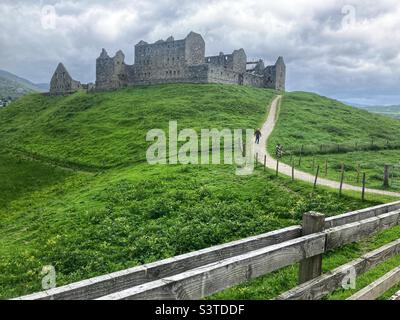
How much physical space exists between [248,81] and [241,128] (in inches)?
2712

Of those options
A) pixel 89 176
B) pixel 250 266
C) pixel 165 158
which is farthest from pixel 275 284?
pixel 89 176

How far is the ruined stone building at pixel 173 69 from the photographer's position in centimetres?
12200

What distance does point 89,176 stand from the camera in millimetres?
54188

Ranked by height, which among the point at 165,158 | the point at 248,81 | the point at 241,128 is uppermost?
the point at 248,81

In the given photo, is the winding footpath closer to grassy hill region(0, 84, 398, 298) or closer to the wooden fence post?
grassy hill region(0, 84, 398, 298)

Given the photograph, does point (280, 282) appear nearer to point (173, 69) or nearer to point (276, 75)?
point (173, 69)

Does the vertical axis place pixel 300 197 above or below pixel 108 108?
below

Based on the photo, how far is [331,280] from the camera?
738cm

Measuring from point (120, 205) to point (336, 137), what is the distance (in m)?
49.1

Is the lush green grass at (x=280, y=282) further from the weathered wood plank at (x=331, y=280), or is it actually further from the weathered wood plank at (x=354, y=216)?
the weathered wood plank at (x=331, y=280)

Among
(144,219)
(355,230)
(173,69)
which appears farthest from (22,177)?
(173,69)

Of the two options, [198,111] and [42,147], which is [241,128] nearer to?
[198,111]

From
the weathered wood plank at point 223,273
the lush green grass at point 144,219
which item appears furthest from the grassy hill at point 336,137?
the weathered wood plank at point 223,273

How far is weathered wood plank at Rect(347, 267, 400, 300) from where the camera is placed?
743 cm
